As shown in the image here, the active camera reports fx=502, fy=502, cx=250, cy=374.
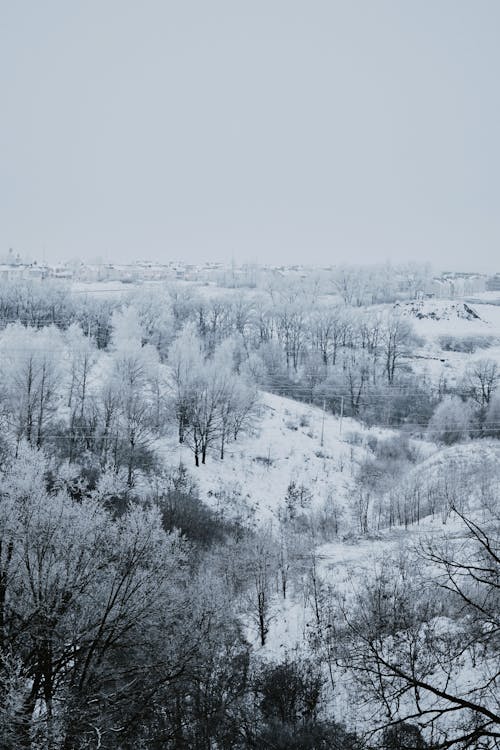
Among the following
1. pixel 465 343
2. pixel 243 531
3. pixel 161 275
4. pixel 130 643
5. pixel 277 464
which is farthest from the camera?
pixel 161 275

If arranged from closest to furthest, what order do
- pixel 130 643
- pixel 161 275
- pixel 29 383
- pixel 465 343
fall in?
pixel 130 643 → pixel 29 383 → pixel 465 343 → pixel 161 275

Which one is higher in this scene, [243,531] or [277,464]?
[277,464]

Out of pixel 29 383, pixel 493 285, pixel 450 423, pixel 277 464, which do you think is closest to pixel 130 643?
pixel 29 383

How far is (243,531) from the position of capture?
33.8 metres

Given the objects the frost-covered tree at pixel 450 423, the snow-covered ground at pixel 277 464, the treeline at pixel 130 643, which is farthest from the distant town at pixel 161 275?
the treeline at pixel 130 643

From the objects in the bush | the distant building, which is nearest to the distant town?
the distant building

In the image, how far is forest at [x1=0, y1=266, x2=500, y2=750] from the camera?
15375mm

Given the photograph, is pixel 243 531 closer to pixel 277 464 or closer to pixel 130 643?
pixel 277 464

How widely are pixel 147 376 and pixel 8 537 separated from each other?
2918cm

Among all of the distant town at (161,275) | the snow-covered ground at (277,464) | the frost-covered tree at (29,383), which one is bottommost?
the snow-covered ground at (277,464)

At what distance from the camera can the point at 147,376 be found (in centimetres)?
4500

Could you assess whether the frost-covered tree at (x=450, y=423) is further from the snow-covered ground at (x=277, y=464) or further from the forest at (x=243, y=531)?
the snow-covered ground at (x=277, y=464)

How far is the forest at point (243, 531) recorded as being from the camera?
1538cm

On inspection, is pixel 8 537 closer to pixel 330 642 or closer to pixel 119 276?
pixel 330 642
